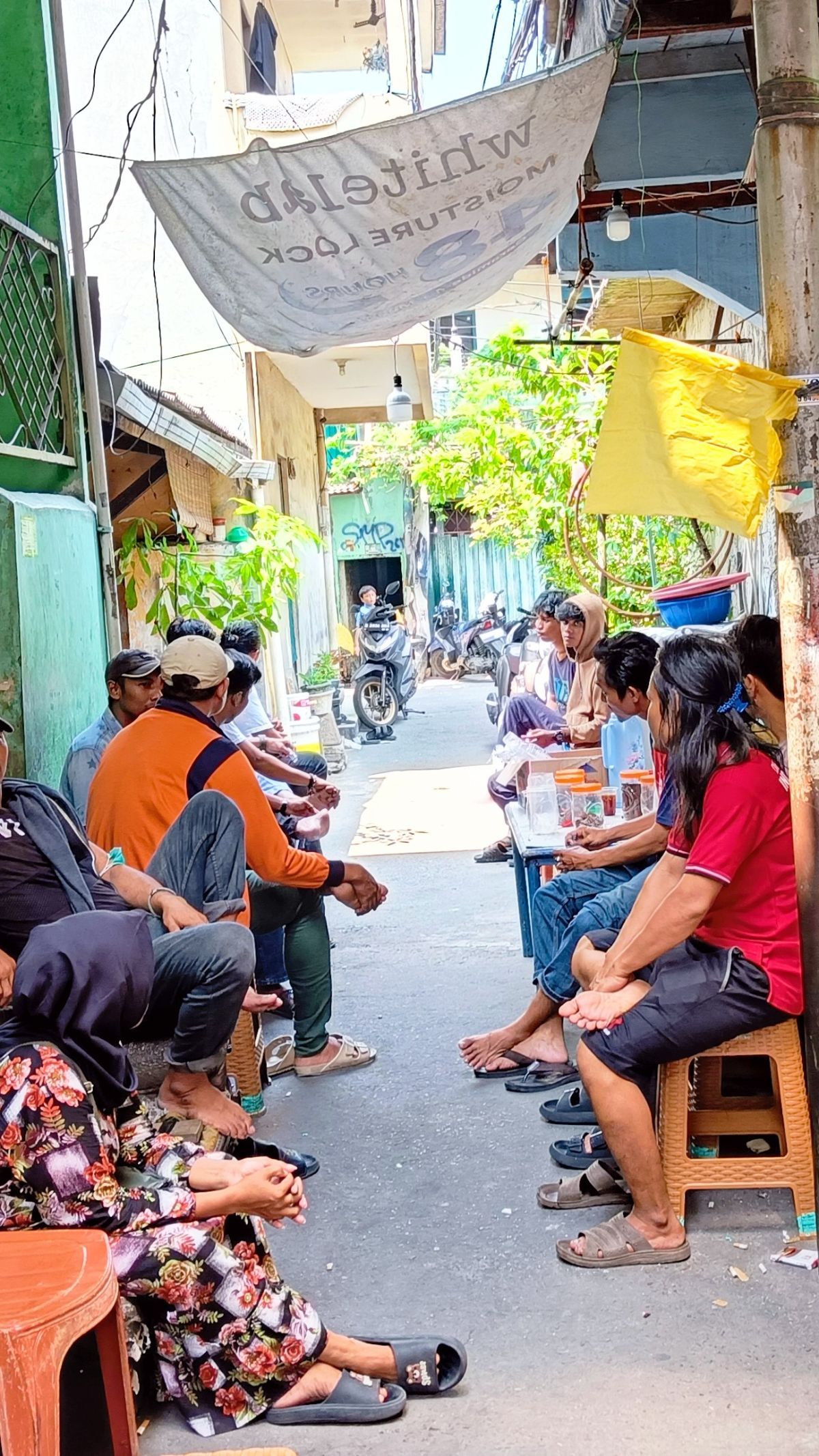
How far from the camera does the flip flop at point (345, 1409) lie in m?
2.89

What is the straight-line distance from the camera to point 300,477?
17.1m

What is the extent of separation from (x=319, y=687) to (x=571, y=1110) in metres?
10.8

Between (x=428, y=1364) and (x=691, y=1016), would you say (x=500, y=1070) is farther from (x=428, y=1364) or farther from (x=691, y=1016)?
(x=428, y=1364)

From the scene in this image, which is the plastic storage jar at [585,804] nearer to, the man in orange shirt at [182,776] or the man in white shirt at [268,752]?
the man in orange shirt at [182,776]

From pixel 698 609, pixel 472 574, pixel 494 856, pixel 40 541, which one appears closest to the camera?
pixel 40 541

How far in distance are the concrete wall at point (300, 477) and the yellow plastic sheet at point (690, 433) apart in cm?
1037

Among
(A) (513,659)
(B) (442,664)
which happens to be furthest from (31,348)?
(B) (442,664)

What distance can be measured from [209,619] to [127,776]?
4535mm

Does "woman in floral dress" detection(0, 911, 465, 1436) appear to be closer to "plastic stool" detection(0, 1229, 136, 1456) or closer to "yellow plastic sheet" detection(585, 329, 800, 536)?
"plastic stool" detection(0, 1229, 136, 1456)

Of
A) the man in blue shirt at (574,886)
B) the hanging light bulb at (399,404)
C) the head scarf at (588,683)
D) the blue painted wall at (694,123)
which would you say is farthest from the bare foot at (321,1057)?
the hanging light bulb at (399,404)

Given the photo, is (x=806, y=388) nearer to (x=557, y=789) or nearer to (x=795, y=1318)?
(x=795, y=1318)

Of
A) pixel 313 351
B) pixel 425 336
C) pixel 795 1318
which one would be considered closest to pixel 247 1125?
pixel 795 1318

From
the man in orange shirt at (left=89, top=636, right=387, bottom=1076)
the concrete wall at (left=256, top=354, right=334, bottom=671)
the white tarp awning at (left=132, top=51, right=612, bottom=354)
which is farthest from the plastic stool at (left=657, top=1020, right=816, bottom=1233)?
the concrete wall at (left=256, top=354, right=334, bottom=671)

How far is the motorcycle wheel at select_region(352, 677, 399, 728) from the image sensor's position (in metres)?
16.7
